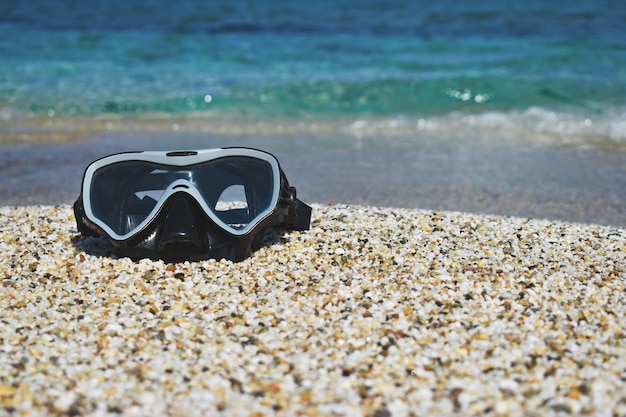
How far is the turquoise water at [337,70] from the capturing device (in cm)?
1158

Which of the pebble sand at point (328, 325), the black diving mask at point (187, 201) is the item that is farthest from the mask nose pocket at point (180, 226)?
the pebble sand at point (328, 325)

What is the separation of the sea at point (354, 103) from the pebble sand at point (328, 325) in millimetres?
2211

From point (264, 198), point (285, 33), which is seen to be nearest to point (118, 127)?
point (264, 198)

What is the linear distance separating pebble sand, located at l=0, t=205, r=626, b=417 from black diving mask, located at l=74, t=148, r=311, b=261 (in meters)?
0.12

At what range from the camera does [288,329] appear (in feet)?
11.2

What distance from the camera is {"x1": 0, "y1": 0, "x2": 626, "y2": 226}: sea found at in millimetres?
7445

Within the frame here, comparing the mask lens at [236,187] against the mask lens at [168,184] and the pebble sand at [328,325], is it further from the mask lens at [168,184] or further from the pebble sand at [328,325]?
the pebble sand at [328,325]

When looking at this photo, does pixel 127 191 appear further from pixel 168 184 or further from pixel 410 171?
pixel 410 171

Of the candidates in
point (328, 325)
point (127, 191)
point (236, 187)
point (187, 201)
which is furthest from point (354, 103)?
point (328, 325)

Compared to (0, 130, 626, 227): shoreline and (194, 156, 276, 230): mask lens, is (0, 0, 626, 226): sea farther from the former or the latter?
(194, 156, 276, 230): mask lens

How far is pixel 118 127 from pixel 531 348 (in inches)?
339

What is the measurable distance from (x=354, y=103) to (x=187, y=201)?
8539 mm

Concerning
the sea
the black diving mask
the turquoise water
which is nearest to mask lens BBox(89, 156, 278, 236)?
the black diving mask

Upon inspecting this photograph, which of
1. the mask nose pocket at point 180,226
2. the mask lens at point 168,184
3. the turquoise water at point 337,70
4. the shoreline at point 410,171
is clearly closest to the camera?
the mask nose pocket at point 180,226
